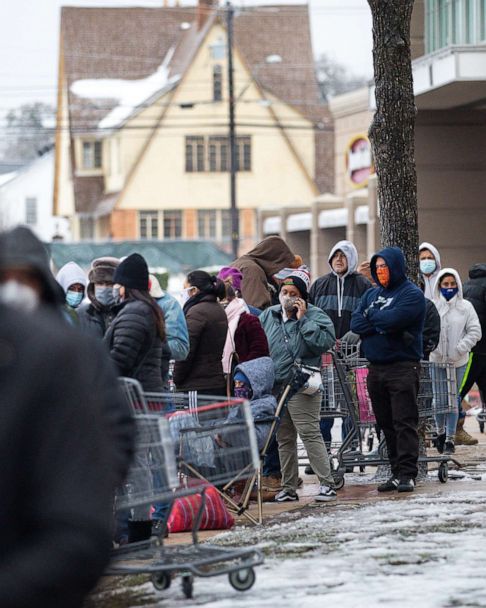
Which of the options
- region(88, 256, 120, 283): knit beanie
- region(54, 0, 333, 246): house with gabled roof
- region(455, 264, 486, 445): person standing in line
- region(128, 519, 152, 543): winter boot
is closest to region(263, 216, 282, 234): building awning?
region(54, 0, 333, 246): house with gabled roof

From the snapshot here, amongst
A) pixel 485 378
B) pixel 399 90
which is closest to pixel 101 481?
pixel 399 90

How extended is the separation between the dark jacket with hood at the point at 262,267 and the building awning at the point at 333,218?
91.6 ft

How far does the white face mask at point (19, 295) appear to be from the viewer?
2428 mm

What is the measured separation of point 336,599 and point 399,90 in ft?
21.0

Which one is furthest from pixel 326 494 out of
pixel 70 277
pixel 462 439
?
pixel 462 439

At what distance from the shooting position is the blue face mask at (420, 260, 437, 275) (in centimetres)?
1521

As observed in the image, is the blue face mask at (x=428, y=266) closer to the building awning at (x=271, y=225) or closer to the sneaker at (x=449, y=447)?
the sneaker at (x=449, y=447)

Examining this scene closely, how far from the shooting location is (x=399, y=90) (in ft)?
41.3

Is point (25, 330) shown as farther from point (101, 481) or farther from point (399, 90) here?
point (399, 90)

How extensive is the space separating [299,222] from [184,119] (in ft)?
84.3

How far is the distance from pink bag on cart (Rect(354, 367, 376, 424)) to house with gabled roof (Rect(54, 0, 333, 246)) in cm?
5724

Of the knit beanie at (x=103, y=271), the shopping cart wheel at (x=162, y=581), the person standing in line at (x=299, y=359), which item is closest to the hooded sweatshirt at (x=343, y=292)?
the person standing in line at (x=299, y=359)

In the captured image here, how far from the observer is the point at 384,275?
452 inches

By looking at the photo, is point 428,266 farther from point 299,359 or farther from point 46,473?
point 46,473
